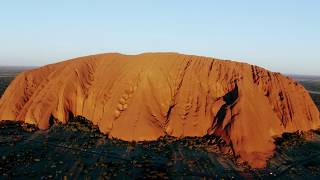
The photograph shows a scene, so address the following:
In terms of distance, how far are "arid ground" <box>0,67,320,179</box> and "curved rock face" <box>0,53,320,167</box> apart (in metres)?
1.32

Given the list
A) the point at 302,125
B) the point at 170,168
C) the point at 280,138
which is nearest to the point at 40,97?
the point at 170,168

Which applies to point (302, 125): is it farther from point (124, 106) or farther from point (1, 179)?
point (1, 179)

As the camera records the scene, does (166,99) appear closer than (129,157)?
No

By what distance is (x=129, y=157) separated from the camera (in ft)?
82.7

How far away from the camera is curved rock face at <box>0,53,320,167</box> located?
29703 mm

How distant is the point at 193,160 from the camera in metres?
25.0

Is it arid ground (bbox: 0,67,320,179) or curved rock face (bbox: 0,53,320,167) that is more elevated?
curved rock face (bbox: 0,53,320,167)

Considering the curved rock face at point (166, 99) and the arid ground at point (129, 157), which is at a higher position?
the curved rock face at point (166, 99)

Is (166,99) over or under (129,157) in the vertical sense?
over

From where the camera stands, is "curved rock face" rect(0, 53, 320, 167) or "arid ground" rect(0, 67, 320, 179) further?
"curved rock face" rect(0, 53, 320, 167)

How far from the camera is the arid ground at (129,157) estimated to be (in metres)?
22.4

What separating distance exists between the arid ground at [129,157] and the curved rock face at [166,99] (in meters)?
1.32

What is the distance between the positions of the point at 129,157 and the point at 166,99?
941cm

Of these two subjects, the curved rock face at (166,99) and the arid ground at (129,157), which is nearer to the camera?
the arid ground at (129,157)
